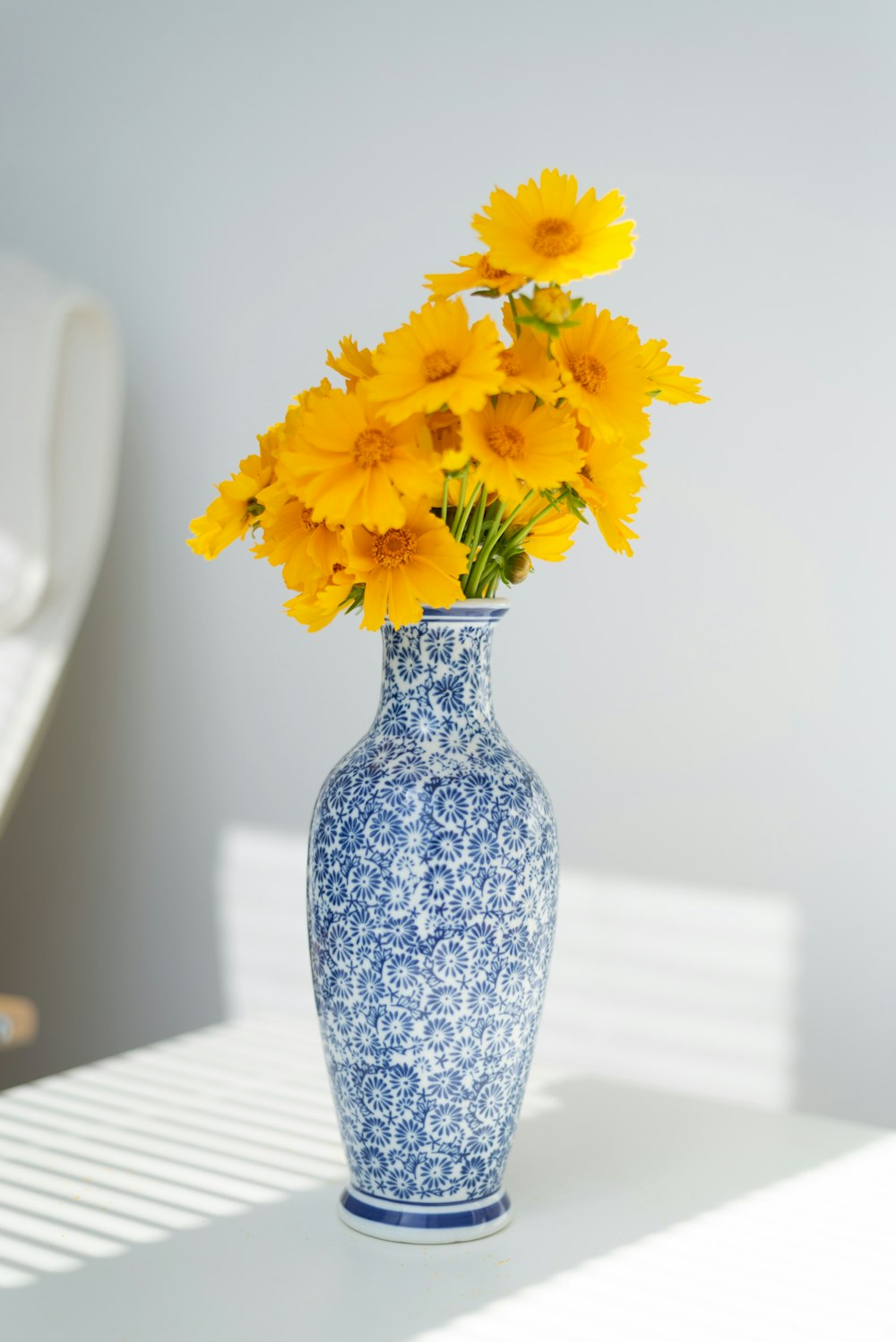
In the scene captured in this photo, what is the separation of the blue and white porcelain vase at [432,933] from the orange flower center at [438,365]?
0.13 m

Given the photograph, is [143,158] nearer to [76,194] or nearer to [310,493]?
[76,194]

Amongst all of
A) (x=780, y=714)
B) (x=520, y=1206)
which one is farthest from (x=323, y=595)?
(x=780, y=714)

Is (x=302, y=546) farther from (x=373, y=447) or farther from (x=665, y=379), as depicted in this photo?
(x=665, y=379)

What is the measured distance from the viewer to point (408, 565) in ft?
2.24

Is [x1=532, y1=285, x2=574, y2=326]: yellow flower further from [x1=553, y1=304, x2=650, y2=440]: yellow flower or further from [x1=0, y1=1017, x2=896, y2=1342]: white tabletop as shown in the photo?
[x1=0, y1=1017, x2=896, y2=1342]: white tabletop

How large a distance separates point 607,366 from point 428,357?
3.7 inches

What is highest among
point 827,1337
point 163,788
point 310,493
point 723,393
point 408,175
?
point 408,175

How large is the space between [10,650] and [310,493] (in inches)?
31.0

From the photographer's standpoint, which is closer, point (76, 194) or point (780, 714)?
point (780, 714)

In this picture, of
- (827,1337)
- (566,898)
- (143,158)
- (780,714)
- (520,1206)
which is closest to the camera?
(827,1337)

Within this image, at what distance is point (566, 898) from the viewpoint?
1.42 m

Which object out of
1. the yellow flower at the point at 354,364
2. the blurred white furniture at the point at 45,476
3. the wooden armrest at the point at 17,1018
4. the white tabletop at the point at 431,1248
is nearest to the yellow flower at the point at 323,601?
the yellow flower at the point at 354,364

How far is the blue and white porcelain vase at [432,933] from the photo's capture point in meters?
0.69

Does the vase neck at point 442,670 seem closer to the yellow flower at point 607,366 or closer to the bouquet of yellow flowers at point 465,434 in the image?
the bouquet of yellow flowers at point 465,434
